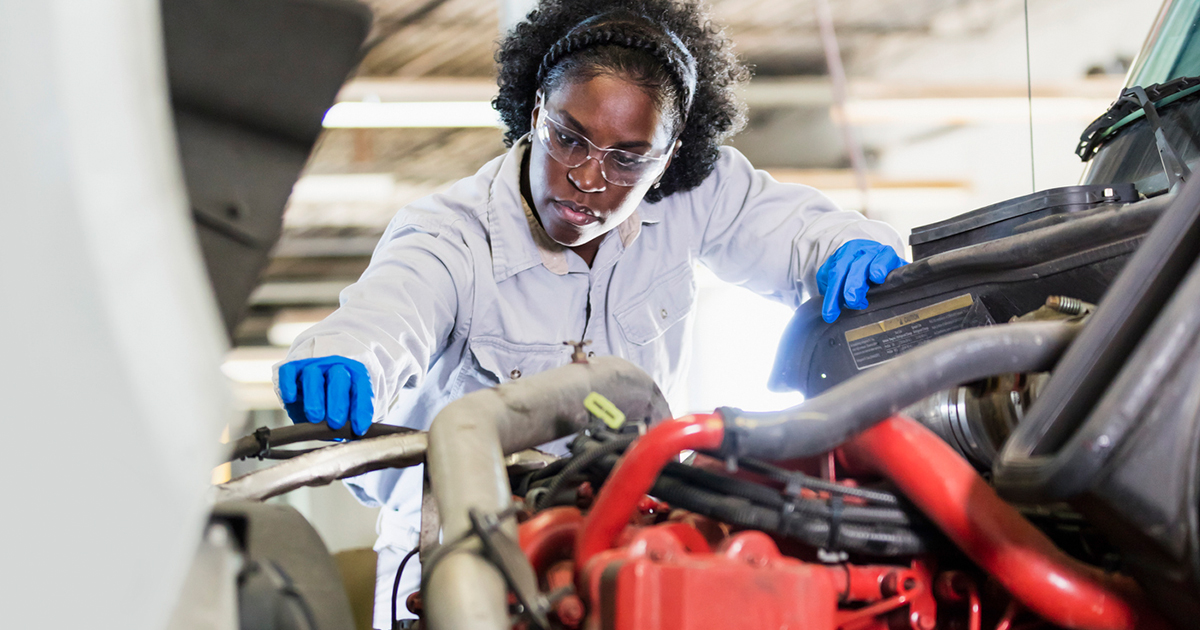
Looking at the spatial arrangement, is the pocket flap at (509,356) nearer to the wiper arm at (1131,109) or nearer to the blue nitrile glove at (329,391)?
the blue nitrile glove at (329,391)

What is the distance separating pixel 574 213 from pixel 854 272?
0.54 meters

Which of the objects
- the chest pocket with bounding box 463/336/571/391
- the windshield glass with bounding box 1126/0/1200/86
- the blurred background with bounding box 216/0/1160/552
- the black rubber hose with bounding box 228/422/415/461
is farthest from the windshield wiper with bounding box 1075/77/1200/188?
the blurred background with bounding box 216/0/1160/552

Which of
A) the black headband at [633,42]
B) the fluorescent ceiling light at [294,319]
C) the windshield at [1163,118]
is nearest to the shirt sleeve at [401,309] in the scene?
the black headband at [633,42]

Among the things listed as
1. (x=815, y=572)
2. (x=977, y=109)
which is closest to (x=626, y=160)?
(x=815, y=572)

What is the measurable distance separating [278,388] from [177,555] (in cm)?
82

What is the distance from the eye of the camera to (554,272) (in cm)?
194

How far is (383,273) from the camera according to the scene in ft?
5.52

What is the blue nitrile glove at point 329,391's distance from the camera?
1.33 meters

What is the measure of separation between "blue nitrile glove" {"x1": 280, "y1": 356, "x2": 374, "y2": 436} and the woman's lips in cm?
55

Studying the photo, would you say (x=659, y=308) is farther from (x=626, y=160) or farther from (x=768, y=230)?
(x=626, y=160)

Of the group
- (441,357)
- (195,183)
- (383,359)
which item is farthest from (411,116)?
(195,183)

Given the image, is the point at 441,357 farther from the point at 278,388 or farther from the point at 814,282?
the point at 814,282

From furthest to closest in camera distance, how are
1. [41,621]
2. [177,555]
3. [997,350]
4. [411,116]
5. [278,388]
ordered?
[411,116], [278,388], [997,350], [177,555], [41,621]

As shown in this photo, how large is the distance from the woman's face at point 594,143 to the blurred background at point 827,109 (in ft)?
9.66
